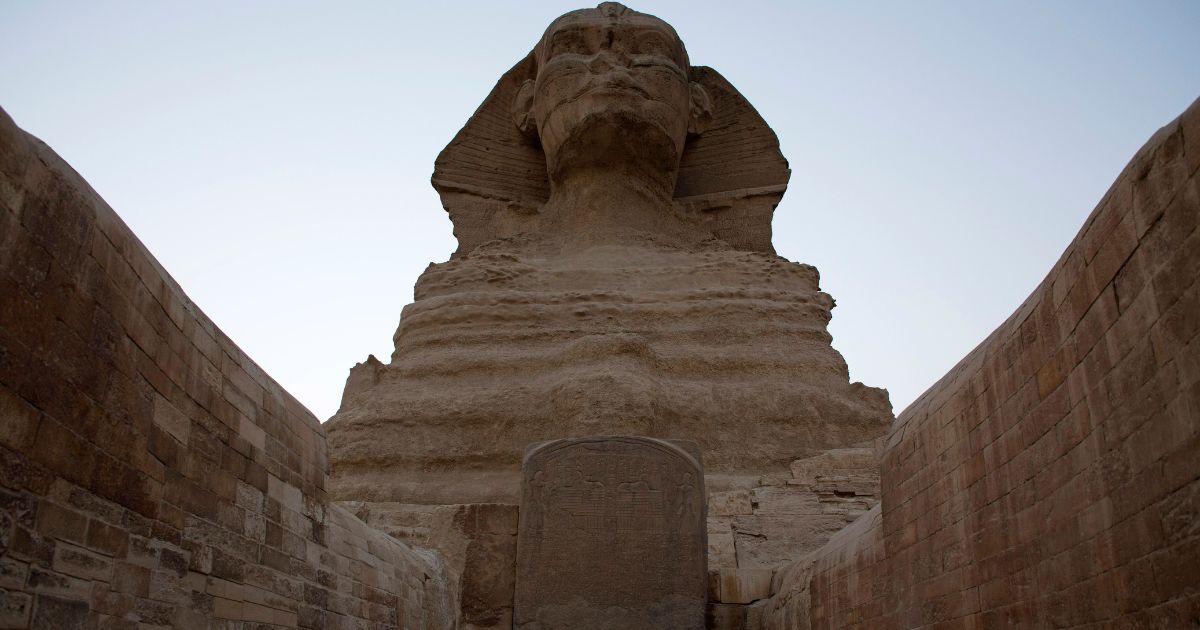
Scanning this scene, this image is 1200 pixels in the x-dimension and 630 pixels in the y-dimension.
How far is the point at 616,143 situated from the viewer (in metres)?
9.88

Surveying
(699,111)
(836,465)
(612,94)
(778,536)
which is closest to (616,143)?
(612,94)

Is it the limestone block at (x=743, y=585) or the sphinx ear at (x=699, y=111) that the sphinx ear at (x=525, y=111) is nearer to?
the sphinx ear at (x=699, y=111)

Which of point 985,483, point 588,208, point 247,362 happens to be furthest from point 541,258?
point 985,483

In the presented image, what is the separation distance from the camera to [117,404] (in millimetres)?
2922

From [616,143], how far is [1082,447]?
755 centimetres

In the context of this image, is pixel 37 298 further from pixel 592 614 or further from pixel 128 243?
pixel 592 614

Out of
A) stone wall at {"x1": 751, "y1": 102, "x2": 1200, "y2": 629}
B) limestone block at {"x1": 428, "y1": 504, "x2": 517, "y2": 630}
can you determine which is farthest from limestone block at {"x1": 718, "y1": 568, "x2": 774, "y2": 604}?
stone wall at {"x1": 751, "y1": 102, "x2": 1200, "y2": 629}

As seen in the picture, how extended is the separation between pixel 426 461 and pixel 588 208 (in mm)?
3586

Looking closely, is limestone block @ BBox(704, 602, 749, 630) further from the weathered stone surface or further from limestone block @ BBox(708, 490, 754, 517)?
A: limestone block @ BBox(708, 490, 754, 517)

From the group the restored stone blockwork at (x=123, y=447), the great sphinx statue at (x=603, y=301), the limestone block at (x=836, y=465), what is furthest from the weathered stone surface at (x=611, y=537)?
the restored stone blockwork at (x=123, y=447)

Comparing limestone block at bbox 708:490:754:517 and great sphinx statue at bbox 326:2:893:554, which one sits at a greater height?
great sphinx statue at bbox 326:2:893:554

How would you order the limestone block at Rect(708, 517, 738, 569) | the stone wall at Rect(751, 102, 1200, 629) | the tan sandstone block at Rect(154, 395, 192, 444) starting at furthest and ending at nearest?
the limestone block at Rect(708, 517, 738, 569) < the tan sandstone block at Rect(154, 395, 192, 444) < the stone wall at Rect(751, 102, 1200, 629)

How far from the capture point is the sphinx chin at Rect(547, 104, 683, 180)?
9727mm

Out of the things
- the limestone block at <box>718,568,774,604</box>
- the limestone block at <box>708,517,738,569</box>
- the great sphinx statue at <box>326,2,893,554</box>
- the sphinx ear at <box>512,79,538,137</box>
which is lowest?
the limestone block at <box>718,568,774,604</box>
